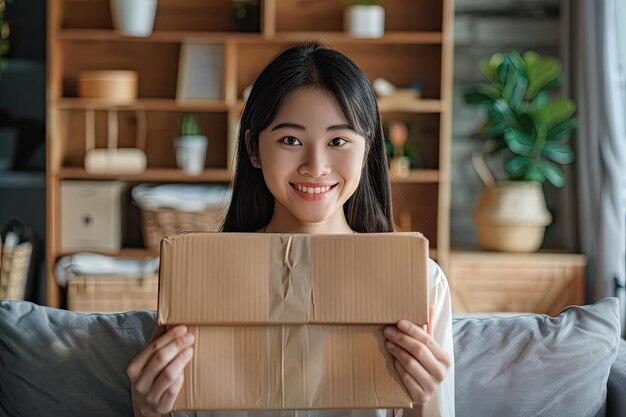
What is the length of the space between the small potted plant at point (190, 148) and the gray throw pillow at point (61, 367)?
2.57 m

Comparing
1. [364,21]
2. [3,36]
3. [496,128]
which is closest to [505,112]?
[496,128]

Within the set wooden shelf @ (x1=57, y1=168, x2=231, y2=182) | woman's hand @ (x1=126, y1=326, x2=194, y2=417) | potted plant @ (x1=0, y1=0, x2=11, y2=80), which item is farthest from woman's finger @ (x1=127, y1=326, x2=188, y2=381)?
potted plant @ (x1=0, y1=0, x2=11, y2=80)

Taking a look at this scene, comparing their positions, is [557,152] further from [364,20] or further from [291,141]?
[291,141]

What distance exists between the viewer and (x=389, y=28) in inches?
179

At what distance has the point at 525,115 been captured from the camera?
4.10 m

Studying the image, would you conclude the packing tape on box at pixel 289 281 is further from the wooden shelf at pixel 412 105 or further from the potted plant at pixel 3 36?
the potted plant at pixel 3 36

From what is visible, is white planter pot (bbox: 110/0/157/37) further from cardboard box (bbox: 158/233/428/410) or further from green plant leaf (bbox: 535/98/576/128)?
cardboard box (bbox: 158/233/428/410)

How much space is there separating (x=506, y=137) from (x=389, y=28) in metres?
0.83

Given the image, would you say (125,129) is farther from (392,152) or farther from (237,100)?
(392,152)

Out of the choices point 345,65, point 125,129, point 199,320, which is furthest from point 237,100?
point 199,320

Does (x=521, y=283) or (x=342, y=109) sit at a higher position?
(x=342, y=109)

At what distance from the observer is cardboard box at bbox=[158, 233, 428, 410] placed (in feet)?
4.26

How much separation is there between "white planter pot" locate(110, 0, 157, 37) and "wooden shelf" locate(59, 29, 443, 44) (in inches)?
1.4

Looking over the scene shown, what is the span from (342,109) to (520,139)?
2674 millimetres
